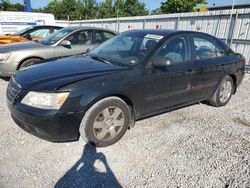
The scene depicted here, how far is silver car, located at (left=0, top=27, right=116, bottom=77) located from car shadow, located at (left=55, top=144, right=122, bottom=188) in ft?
9.32

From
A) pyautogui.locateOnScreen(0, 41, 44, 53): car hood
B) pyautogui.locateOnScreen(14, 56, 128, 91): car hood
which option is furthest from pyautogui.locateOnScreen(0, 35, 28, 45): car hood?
pyautogui.locateOnScreen(14, 56, 128, 91): car hood

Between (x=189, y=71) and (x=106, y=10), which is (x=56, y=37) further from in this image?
(x=106, y=10)

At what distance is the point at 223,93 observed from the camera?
185 inches

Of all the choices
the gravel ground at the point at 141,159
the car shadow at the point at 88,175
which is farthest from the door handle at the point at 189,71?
the car shadow at the point at 88,175

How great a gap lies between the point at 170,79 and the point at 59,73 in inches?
65.9

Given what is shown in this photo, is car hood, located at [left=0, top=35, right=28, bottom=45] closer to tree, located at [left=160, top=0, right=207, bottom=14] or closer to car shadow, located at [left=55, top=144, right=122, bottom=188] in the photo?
car shadow, located at [left=55, top=144, right=122, bottom=188]

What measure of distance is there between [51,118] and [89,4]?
4365 cm

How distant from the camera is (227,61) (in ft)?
14.6

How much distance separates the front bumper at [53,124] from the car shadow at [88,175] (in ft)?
1.10

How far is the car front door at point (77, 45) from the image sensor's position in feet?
19.6

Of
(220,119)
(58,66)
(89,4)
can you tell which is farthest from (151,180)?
(89,4)

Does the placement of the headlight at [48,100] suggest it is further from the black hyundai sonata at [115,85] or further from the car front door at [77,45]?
Answer: the car front door at [77,45]

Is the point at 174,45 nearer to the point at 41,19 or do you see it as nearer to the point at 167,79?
the point at 167,79

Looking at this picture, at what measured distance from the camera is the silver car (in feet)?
17.4
